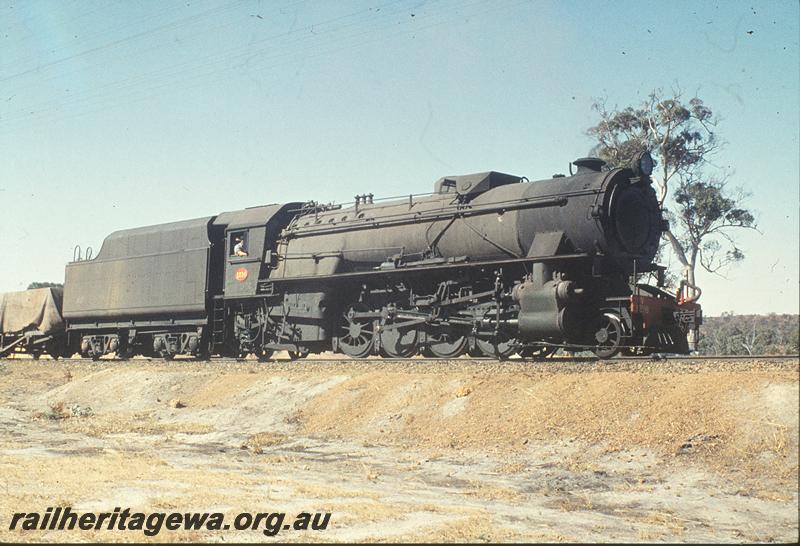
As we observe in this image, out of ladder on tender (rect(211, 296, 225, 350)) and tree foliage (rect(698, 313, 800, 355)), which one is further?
tree foliage (rect(698, 313, 800, 355))

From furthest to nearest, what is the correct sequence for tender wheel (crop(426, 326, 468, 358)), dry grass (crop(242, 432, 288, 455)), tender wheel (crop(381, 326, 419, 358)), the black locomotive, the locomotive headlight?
tender wheel (crop(381, 326, 419, 358)) → tender wheel (crop(426, 326, 468, 358)) → the locomotive headlight → the black locomotive → dry grass (crop(242, 432, 288, 455))

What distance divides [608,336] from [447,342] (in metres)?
3.73

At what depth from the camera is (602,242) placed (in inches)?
558

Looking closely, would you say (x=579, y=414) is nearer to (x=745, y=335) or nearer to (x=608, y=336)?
(x=608, y=336)

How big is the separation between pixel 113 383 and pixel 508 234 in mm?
10740

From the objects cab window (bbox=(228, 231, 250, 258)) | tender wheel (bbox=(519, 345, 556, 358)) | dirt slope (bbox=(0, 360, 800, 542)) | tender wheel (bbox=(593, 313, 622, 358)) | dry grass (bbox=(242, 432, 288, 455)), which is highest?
cab window (bbox=(228, 231, 250, 258))

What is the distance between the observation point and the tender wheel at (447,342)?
16.4m

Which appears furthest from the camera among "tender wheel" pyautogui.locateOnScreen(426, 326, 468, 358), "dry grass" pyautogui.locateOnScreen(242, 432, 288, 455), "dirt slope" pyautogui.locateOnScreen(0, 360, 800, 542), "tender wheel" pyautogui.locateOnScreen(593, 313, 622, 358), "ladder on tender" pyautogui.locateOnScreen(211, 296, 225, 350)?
"ladder on tender" pyautogui.locateOnScreen(211, 296, 225, 350)

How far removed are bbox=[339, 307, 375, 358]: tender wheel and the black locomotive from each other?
0.15 feet

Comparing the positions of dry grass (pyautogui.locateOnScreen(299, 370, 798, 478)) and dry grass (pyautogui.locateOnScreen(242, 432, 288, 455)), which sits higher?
dry grass (pyautogui.locateOnScreen(299, 370, 798, 478))

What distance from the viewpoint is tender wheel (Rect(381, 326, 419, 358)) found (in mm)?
17047

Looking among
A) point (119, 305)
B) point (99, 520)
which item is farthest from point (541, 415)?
point (119, 305)

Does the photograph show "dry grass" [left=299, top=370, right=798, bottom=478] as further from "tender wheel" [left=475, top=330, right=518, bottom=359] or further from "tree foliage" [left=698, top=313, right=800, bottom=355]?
"tree foliage" [left=698, top=313, right=800, bottom=355]

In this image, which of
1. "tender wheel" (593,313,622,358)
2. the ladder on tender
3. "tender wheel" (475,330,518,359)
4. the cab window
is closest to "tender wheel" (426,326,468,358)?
"tender wheel" (475,330,518,359)
